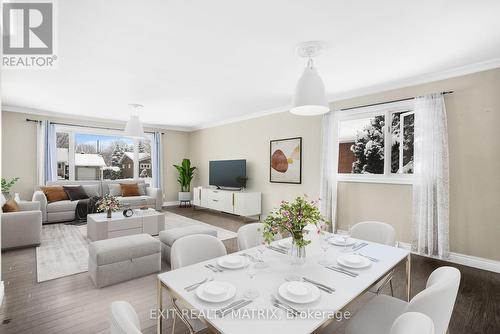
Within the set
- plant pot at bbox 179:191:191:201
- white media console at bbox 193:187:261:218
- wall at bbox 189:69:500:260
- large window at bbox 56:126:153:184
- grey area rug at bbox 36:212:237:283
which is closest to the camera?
grey area rug at bbox 36:212:237:283

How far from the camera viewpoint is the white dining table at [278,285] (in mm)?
989

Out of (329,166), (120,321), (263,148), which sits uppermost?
(263,148)

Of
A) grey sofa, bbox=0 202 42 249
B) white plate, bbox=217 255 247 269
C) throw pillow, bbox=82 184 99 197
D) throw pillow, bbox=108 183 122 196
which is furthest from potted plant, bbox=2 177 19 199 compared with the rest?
white plate, bbox=217 255 247 269

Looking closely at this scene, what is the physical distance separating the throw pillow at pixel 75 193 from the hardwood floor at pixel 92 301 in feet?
8.30

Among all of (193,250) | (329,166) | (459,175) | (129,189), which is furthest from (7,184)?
(459,175)

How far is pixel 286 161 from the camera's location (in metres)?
5.35

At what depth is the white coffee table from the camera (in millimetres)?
3840

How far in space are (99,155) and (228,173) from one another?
3580mm

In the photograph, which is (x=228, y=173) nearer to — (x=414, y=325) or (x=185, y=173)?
(x=185, y=173)

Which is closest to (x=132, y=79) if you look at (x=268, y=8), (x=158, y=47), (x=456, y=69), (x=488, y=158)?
(x=158, y=47)

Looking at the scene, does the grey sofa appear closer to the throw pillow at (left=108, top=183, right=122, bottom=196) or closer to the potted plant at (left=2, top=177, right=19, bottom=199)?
the potted plant at (left=2, top=177, right=19, bottom=199)

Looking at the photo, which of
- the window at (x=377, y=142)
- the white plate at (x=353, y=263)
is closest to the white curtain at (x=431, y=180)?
the window at (x=377, y=142)

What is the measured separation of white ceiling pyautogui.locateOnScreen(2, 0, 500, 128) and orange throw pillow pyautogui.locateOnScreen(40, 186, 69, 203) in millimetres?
1956

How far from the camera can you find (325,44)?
263cm
